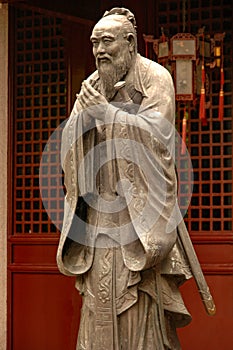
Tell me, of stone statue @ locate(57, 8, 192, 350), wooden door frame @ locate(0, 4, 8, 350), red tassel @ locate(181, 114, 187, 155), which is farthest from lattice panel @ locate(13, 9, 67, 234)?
stone statue @ locate(57, 8, 192, 350)

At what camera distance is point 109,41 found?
24.1 feet

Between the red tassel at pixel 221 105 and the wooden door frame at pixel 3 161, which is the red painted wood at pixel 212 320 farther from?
the wooden door frame at pixel 3 161

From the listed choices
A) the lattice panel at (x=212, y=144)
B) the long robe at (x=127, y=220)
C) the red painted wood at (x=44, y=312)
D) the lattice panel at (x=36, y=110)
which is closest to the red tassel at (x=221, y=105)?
the lattice panel at (x=212, y=144)

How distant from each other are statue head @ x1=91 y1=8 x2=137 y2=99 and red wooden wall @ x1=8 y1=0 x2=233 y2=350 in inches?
137

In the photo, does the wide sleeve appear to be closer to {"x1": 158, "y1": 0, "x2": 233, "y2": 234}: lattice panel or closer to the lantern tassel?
the lantern tassel

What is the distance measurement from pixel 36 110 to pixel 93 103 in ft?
14.7

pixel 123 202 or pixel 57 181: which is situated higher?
pixel 57 181

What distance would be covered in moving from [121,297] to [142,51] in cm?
445

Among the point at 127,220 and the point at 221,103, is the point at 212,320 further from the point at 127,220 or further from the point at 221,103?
the point at 127,220

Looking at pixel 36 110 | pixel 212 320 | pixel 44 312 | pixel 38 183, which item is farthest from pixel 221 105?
pixel 44 312

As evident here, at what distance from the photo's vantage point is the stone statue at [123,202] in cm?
725

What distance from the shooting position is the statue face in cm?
732

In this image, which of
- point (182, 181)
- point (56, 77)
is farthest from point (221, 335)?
point (56, 77)

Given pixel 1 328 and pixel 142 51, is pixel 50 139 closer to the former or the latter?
pixel 142 51
